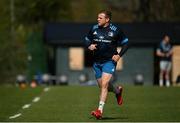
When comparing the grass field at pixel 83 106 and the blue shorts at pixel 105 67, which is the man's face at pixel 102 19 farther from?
the grass field at pixel 83 106

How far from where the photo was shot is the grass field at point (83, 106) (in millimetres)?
18202

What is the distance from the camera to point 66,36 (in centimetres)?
4491

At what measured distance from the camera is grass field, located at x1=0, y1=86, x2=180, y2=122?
59.7ft

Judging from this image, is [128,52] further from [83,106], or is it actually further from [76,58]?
[83,106]

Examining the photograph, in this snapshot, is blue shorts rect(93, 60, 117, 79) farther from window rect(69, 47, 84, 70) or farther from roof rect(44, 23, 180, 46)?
window rect(69, 47, 84, 70)

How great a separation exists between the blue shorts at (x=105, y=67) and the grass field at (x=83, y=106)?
1003 millimetres

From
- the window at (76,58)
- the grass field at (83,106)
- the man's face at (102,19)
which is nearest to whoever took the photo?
the man's face at (102,19)

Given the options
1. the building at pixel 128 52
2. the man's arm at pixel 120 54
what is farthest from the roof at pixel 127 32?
the man's arm at pixel 120 54

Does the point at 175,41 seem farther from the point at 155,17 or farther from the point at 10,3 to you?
the point at 10,3

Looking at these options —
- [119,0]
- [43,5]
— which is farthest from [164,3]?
[43,5]

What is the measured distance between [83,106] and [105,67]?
3.94 meters

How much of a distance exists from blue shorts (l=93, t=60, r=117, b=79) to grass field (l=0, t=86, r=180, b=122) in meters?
1.00

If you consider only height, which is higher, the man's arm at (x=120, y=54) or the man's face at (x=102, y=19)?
the man's face at (x=102, y=19)

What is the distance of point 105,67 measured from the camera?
1814cm
